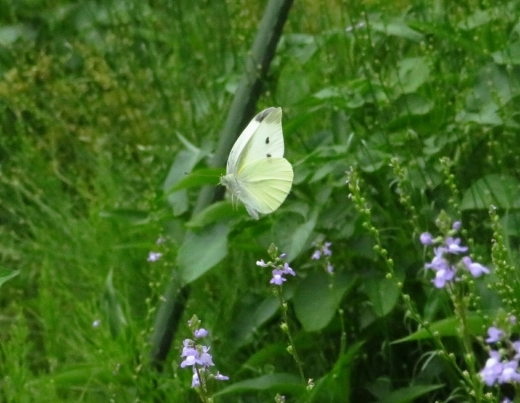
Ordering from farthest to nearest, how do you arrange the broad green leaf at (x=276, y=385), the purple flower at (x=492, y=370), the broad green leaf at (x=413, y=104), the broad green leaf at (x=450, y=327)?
A: the broad green leaf at (x=413, y=104) < the broad green leaf at (x=276, y=385) < the broad green leaf at (x=450, y=327) < the purple flower at (x=492, y=370)

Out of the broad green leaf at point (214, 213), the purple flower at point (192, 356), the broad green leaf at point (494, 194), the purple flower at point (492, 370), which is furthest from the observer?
the broad green leaf at point (214, 213)

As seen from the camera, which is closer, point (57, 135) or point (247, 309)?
point (247, 309)

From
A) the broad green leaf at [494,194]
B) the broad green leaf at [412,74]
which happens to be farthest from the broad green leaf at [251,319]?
the broad green leaf at [412,74]

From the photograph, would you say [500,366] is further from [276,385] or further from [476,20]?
[476,20]

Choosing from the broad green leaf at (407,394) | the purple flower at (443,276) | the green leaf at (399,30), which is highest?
the purple flower at (443,276)

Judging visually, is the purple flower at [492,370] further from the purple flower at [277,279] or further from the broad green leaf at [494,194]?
the broad green leaf at [494,194]

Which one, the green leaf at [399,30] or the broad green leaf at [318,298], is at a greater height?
the green leaf at [399,30]


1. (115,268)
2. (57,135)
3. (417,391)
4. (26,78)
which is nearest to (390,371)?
(417,391)

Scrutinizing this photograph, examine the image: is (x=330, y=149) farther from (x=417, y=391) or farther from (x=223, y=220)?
(x=417, y=391)

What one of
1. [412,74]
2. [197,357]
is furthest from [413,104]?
[197,357]
